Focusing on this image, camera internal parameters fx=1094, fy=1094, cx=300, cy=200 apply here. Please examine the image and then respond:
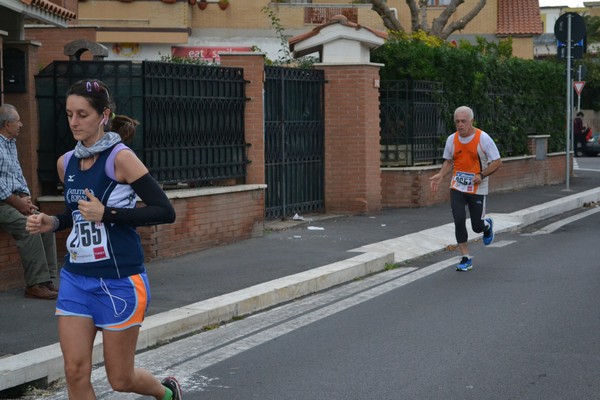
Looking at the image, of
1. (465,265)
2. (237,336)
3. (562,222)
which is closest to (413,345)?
(237,336)

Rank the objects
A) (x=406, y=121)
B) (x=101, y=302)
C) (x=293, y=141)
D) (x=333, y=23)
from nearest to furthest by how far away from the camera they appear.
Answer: (x=101, y=302) < (x=293, y=141) < (x=333, y=23) < (x=406, y=121)

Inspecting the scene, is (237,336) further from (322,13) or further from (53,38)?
(322,13)

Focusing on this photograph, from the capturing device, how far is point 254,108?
15023mm

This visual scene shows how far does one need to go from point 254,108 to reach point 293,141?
193cm

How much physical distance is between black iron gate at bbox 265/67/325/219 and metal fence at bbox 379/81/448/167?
94.3 inches

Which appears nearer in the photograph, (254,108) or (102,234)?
(102,234)

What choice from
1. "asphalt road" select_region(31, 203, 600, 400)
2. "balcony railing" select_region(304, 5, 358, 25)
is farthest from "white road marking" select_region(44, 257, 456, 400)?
"balcony railing" select_region(304, 5, 358, 25)

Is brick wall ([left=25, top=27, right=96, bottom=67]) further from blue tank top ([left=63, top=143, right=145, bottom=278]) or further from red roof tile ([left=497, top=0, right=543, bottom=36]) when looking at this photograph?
red roof tile ([left=497, top=0, right=543, bottom=36])

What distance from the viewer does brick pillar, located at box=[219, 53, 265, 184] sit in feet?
49.2

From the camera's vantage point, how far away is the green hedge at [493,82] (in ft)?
65.5

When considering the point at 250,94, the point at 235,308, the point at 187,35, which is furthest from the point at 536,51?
the point at 235,308

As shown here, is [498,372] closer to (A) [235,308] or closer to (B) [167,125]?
(A) [235,308]

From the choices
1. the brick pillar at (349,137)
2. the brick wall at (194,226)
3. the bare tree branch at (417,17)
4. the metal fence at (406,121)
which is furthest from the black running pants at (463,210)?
the bare tree branch at (417,17)

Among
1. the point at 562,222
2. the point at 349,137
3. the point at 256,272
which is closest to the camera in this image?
the point at 256,272
